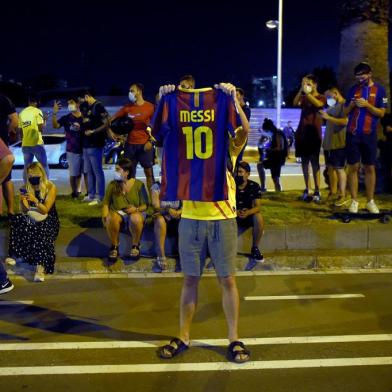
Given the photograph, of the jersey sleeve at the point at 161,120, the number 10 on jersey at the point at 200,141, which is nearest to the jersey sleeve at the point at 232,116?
the number 10 on jersey at the point at 200,141

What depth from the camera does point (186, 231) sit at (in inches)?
179

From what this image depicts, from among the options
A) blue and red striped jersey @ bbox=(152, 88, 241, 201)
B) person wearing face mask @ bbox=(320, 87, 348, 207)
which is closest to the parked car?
person wearing face mask @ bbox=(320, 87, 348, 207)

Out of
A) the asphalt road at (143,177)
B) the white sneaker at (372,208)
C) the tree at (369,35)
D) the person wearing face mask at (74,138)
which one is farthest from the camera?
the asphalt road at (143,177)

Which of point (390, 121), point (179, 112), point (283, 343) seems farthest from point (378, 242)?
point (179, 112)

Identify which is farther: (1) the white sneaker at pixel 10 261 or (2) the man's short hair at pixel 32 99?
(2) the man's short hair at pixel 32 99

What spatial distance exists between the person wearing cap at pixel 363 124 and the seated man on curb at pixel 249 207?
1.69m

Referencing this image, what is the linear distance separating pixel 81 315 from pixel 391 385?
112 inches

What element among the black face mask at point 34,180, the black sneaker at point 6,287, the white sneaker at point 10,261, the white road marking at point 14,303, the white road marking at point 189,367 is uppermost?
the black face mask at point 34,180

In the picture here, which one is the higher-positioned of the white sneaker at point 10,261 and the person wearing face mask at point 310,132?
the person wearing face mask at point 310,132

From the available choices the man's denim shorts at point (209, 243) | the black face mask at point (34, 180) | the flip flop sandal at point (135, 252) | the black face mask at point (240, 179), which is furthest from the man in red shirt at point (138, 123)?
the man's denim shorts at point (209, 243)

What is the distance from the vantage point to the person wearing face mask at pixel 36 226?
6.80m

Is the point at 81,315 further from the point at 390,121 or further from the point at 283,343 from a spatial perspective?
the point at 390,121

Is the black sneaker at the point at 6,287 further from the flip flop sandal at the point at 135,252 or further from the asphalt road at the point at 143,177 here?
the asphalt road at the point at 143,177

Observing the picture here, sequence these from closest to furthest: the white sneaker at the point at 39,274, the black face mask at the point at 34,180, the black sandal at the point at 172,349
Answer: the black sandal at the point at 172,349
the white sneaker at the point at 39,274
the black face mask at the point at 34,180
